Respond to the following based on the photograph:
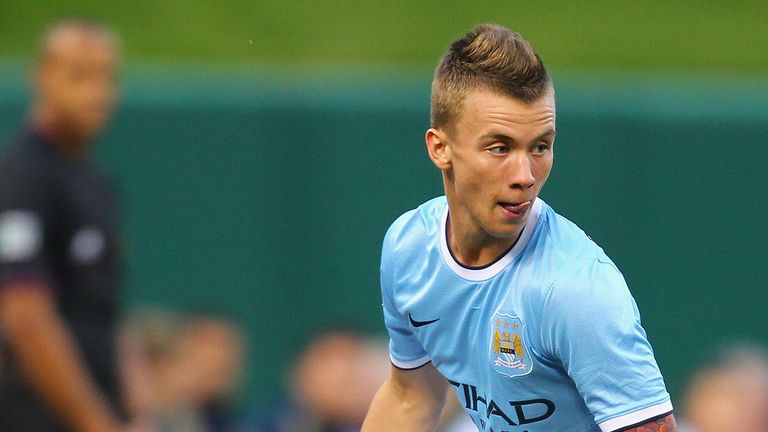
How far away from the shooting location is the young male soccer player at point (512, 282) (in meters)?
3.78

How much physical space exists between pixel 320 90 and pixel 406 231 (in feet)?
22.1

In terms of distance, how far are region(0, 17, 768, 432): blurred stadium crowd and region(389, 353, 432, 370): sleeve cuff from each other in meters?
2.25

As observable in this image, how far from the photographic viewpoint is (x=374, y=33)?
560 inches

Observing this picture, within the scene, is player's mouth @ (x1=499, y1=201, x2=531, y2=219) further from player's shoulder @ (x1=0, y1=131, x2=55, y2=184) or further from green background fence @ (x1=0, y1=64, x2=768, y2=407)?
green background fence @ (x1=0, y1=64, x2=768, y2=407)

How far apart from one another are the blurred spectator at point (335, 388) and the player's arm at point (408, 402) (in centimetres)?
343

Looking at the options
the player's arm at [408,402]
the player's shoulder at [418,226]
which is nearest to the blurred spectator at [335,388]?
the player's arm at [408,402]

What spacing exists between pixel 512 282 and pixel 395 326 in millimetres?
730

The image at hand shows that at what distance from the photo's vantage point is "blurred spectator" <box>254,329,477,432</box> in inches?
344

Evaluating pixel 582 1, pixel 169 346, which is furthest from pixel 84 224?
pixel 582 1

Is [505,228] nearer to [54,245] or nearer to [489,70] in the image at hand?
[489,70]

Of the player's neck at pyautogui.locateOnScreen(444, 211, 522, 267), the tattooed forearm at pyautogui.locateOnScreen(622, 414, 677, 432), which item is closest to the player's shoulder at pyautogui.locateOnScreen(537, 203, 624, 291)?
the player's neck at pyautogui.locateOnScreen(444, 211, 522, 267)

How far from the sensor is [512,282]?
4.07 m

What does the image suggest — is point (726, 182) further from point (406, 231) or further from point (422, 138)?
point (406, 231)

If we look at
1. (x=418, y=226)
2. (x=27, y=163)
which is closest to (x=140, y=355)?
(x=27, y=163)
